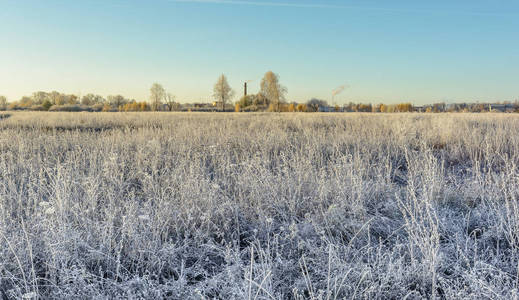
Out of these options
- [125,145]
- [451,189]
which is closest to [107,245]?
[451,189]

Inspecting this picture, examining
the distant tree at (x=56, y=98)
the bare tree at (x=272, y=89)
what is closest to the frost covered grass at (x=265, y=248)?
the bare tree at (x=272, y=89)

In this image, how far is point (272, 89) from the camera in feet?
178

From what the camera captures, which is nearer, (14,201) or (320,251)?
(320,251)

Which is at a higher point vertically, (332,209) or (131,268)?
(332,209)

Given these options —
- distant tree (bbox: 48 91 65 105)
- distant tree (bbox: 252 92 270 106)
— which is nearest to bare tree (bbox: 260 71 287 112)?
distant tree (bbox: 252 92 270 106)

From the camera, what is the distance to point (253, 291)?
200 cm

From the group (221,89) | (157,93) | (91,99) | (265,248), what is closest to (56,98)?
(91,99)

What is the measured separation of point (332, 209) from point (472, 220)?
5.16ft

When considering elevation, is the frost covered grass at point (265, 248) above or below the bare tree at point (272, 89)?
below

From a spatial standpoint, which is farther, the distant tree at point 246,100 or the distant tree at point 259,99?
the distant tree at point 259,99

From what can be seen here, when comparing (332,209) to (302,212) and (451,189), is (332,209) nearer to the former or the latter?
(302,212)

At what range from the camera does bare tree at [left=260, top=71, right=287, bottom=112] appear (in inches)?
2131

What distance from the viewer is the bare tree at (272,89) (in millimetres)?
54125

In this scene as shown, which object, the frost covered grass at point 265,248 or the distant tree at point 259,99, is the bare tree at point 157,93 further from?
the frost covered grass at point 265,248
